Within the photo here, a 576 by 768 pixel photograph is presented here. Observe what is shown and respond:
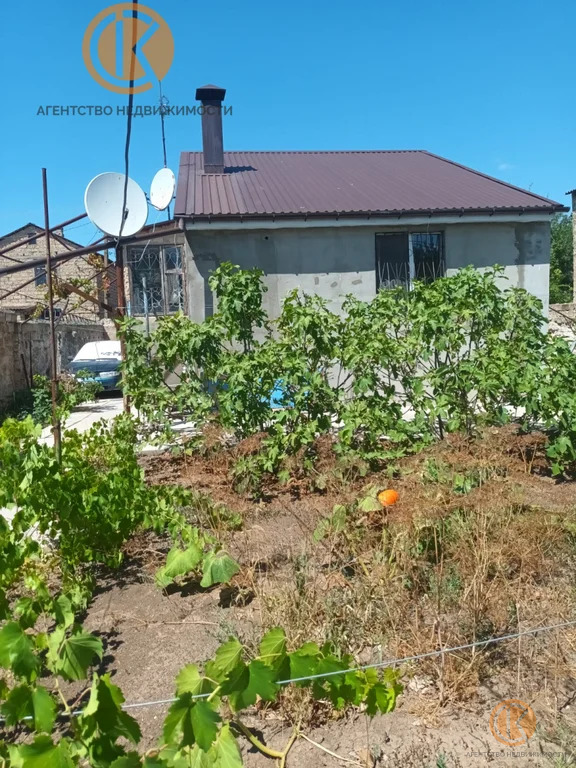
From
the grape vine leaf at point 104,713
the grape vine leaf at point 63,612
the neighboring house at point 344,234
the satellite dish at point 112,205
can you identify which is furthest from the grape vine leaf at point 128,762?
the neighboring house at point 344,234

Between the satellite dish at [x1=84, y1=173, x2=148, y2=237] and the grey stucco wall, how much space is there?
→ 0.96 metres

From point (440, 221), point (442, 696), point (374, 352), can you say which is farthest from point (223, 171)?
point (442, 696)

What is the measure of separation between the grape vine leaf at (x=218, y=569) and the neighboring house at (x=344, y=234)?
6805mm

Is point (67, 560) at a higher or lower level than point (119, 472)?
lower

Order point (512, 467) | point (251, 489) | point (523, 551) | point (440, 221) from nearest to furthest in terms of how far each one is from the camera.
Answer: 1. point (523, 551)
2. point (512, 467)
3. point (251, 489)
4. point (440, 221)

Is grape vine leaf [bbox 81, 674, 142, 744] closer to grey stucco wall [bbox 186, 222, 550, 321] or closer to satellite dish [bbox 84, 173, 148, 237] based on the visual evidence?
satellite dish [bbox 84, 173, 148, 237]

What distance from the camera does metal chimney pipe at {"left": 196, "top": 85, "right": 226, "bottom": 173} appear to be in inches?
526

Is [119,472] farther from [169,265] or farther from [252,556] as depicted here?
[169,265]

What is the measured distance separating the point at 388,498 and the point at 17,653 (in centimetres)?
265

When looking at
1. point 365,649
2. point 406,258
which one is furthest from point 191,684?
point 406,258

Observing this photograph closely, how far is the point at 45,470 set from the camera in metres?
3.43

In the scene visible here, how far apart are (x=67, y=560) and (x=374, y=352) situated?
10.6ft

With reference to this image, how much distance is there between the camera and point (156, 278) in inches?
535

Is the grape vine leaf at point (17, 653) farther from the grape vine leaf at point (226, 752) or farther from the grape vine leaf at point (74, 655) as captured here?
the grape vine leaf at point (226, 752)
